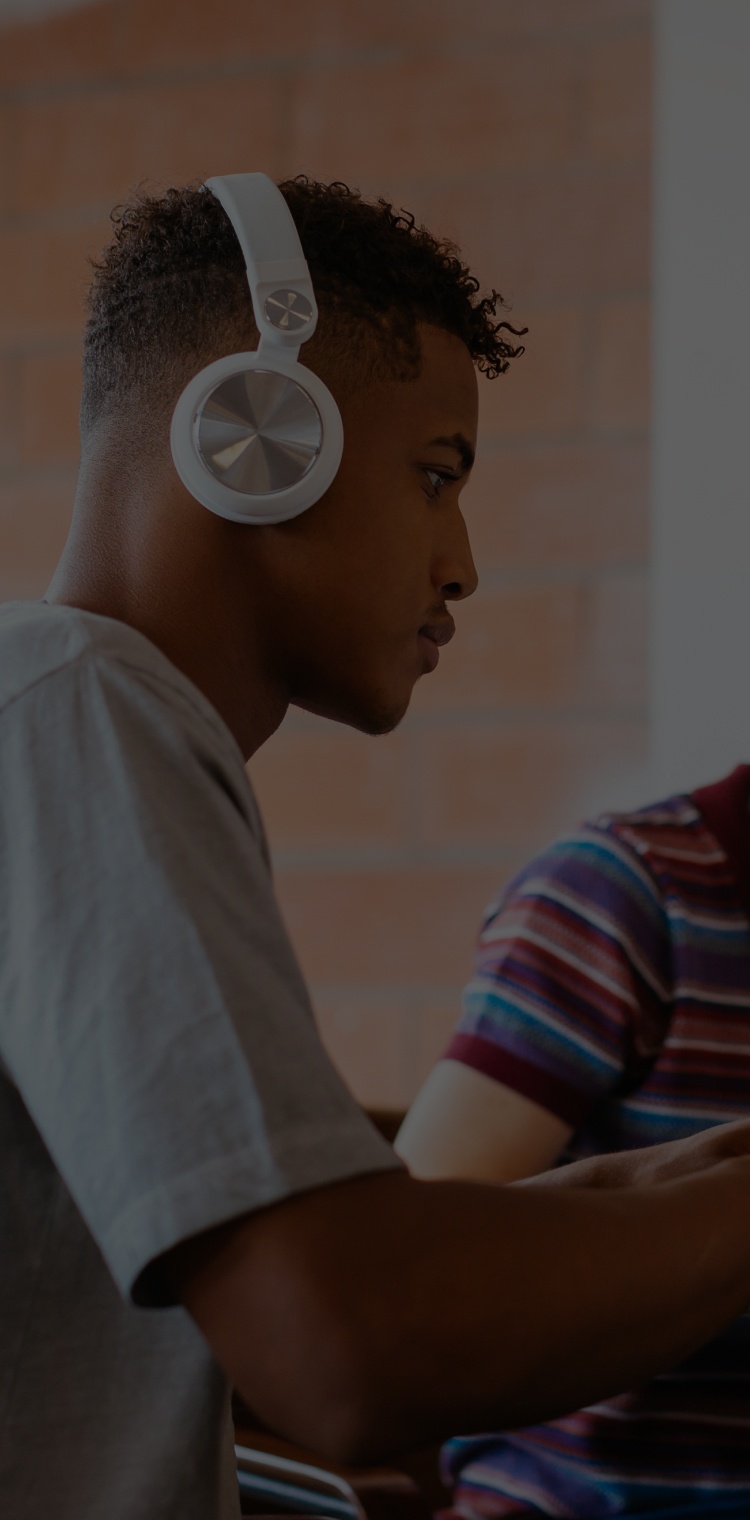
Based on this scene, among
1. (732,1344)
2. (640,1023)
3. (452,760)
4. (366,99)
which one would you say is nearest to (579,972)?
(640,1023)

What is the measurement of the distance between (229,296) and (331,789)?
45.3 inches

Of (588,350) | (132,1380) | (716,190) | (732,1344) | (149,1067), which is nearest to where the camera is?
(149,1067)

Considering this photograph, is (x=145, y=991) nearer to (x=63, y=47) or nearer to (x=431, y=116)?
(x=431, y=116)

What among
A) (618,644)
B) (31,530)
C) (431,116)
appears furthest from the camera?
(31,530)

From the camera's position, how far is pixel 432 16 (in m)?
1.86

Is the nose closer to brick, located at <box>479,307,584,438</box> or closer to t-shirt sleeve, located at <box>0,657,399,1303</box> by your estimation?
t-shirt sleeve, located at <box>0,657,399,1303</box>

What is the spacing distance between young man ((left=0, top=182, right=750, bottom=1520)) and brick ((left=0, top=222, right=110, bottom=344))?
1332 millimetres

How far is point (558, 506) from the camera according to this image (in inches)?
70.2

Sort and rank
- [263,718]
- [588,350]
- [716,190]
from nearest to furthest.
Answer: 1. [263,718]
2. [716,190]
3. [588,350]

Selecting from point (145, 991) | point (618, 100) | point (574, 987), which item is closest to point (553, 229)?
point (618, 100)

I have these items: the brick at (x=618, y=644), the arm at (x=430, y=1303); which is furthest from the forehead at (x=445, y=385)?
the brick at (x=618, y=644)

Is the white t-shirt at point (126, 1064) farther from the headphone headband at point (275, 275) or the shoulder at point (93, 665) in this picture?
the headphone headband at point (275, 275)

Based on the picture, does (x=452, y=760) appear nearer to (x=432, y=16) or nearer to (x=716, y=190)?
(x=716, y=190)

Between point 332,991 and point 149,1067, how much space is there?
133 centimetres
